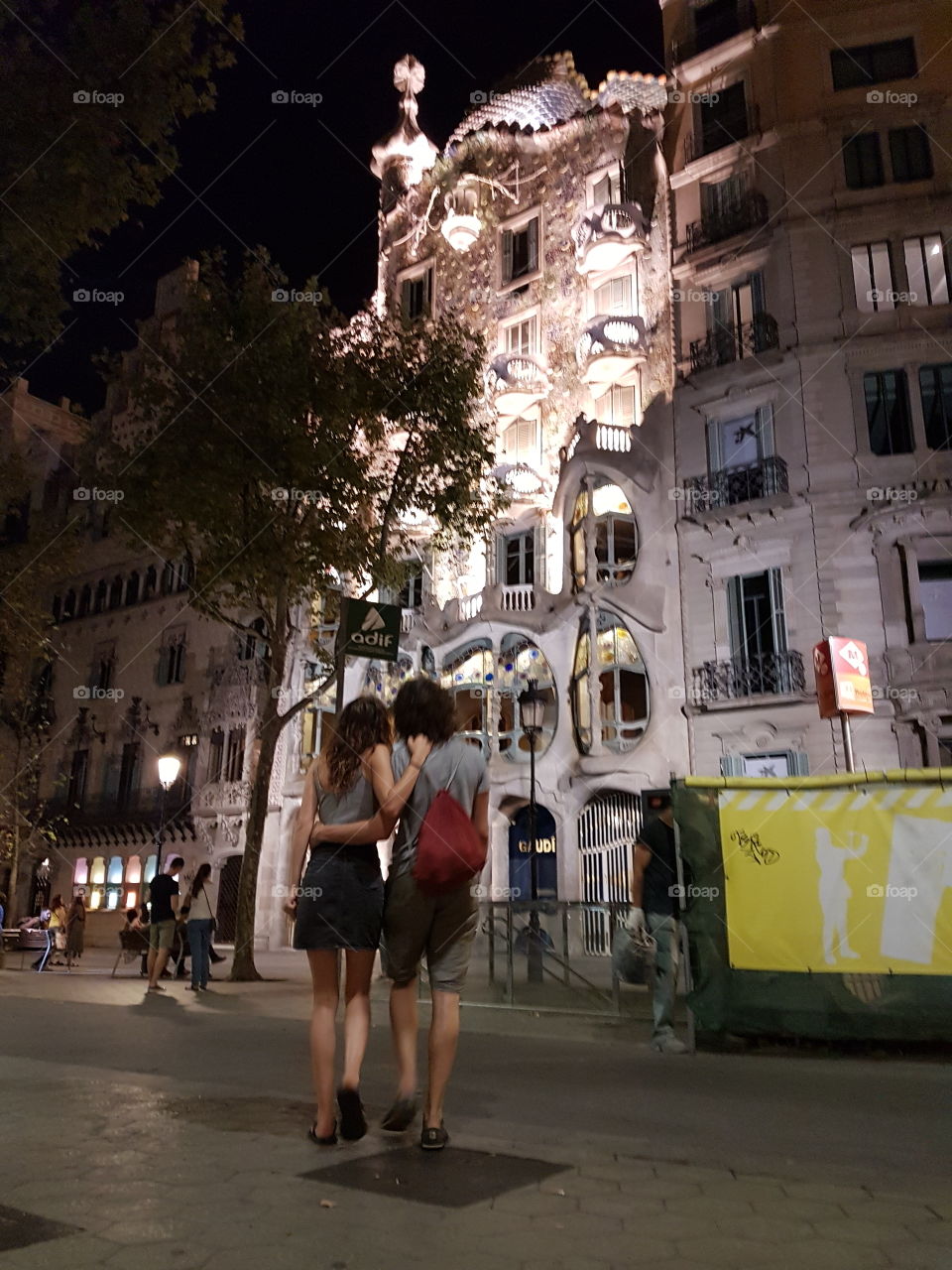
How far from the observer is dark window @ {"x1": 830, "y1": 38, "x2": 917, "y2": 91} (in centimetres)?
2430

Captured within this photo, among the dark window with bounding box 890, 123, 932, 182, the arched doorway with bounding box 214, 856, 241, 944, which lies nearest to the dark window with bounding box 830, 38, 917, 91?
the dark window with bounding box 890, 123, 932, 182

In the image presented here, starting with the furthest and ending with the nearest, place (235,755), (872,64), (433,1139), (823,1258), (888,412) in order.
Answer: (235,755) < (872,64) < (888,412) < (433,1139) < (823,1258)

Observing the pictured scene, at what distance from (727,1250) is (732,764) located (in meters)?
19.9

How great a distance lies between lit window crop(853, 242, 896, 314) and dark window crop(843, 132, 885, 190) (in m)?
1.73

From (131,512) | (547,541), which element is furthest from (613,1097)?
(547,541)

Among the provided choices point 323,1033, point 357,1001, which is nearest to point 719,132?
point 357,1001

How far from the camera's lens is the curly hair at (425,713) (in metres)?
4.82

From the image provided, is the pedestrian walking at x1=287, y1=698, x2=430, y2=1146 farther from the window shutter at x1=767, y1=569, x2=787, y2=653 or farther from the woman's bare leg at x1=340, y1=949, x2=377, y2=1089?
the window shutter at x1=767, y1=569, x2=787, y2=653

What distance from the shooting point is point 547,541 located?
92.2 feet

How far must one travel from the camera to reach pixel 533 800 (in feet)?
61.8

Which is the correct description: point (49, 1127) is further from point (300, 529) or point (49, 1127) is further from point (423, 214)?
point (423, 214)

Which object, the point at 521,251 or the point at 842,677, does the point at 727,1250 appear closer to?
the point at 842,677

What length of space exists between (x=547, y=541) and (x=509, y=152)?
1434 centimetres

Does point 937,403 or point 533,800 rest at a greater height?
point 937,403
